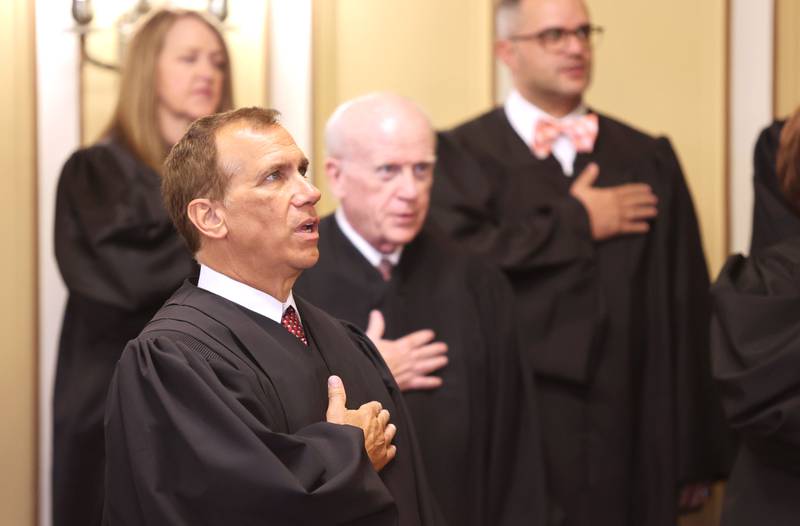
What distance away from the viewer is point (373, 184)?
12.9 ft

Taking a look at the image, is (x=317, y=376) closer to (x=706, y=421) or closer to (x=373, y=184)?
(x=373, y=184)

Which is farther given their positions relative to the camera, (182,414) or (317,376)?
(317,376)

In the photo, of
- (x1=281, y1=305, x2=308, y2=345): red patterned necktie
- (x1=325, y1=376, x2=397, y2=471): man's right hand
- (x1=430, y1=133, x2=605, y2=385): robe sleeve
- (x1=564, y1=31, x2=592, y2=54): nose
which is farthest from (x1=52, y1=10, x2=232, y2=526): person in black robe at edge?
(x1=325, y1=376, x2=397, y2=471): man's right hand

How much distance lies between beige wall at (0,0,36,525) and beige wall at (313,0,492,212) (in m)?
Result: 1.11

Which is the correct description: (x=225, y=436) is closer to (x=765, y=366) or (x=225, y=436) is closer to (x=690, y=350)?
(x=765, y=366)

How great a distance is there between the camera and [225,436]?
8.41 feet

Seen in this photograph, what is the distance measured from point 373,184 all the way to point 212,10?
1.62m

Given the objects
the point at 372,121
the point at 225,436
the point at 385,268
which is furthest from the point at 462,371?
the point at 225,436

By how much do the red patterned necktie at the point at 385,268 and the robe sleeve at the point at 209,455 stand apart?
53.9 inches

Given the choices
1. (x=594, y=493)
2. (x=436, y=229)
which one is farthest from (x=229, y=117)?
(x=594, y=493)

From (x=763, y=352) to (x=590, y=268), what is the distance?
103 centimetres

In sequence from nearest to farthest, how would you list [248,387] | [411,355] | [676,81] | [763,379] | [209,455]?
1. [209,455]
2. [248,387]
3. [763,379]
4. [411,355]
5. [676,81]

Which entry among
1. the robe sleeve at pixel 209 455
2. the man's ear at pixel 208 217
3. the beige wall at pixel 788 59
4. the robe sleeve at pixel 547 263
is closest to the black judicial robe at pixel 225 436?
the robe sleeve at pixel 209 455

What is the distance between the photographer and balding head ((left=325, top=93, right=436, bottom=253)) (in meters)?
3.93
